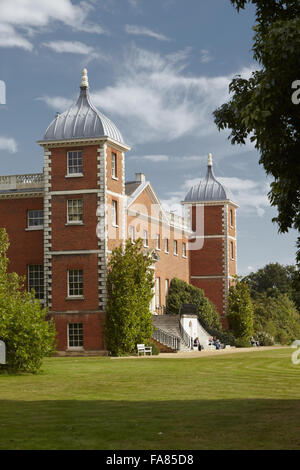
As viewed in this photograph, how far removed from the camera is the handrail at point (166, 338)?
4334 centimetres

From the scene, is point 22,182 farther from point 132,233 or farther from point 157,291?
point 157,291

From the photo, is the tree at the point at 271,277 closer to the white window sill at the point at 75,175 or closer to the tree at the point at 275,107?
the white window sill at the point at 75,175

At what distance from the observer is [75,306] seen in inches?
1592

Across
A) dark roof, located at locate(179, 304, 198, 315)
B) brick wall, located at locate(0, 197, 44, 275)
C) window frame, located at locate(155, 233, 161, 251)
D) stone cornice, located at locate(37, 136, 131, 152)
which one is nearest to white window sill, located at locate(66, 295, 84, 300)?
brick wall, located at locate(0, 197, 44, 275)

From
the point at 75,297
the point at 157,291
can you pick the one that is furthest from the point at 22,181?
the point at 157,291

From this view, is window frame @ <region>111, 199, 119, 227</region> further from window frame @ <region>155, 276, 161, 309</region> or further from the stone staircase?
window frame @ <region>155, 276, 161, 309</region>

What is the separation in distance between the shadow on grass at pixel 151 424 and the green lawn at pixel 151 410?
1 centimetres

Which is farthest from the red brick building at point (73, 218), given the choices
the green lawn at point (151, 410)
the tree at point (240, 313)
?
the tree at point (240, 313)

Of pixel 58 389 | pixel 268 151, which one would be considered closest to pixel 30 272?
pixel 58 389

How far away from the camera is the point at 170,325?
156 ft

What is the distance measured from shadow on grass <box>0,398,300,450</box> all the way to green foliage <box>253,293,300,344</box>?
153 feet

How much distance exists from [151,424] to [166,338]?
31.6 m

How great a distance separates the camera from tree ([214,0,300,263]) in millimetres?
10508
